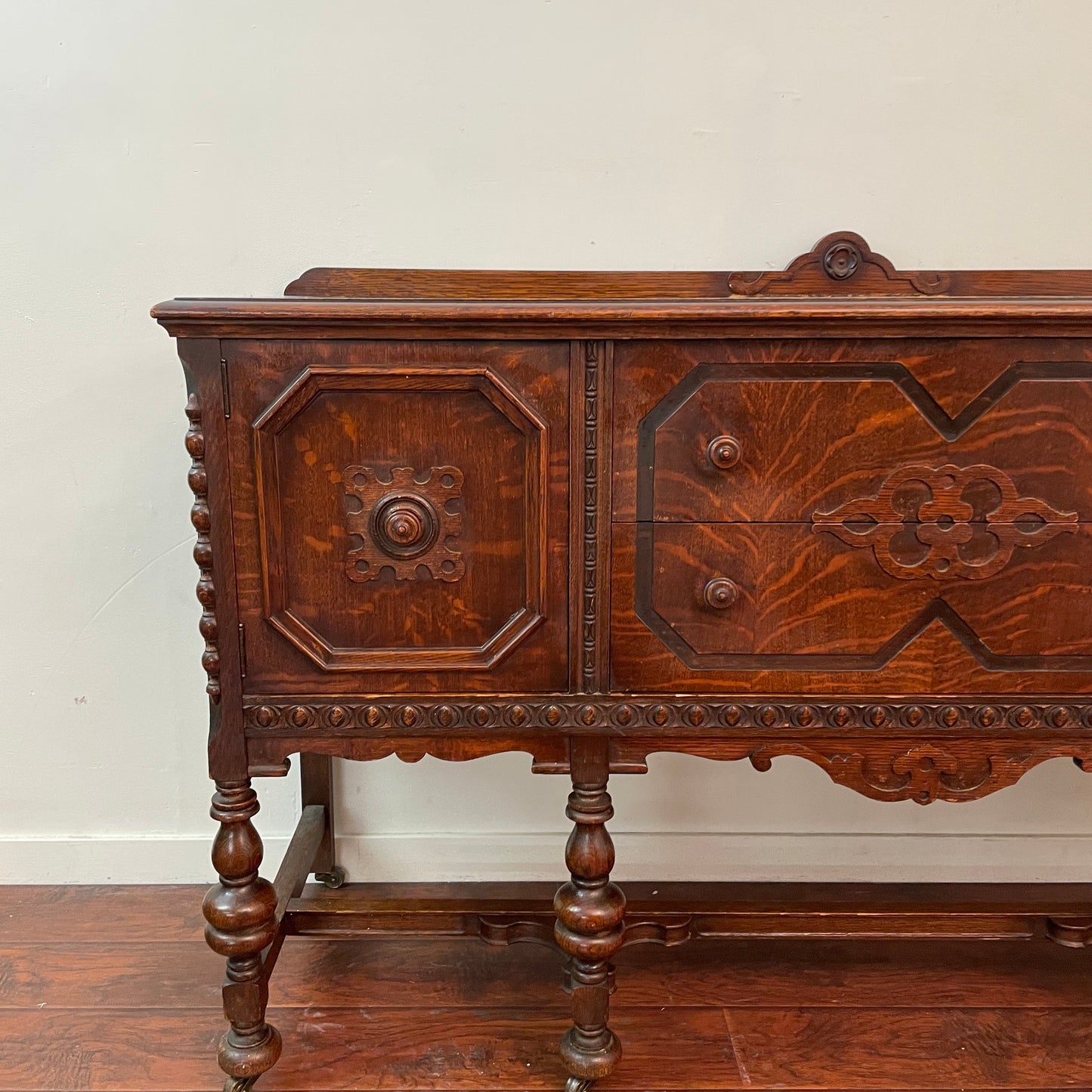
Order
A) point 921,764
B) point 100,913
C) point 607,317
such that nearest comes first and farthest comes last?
point 607,317 < point 921,764 < point 100,913

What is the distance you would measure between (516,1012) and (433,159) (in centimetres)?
156

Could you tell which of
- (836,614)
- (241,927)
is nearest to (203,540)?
(241,927)

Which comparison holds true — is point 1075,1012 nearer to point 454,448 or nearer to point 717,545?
point 717,545

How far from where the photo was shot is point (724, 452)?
1188 mm

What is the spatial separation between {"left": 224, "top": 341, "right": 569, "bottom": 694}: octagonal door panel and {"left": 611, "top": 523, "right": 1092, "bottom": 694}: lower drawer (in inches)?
5.1

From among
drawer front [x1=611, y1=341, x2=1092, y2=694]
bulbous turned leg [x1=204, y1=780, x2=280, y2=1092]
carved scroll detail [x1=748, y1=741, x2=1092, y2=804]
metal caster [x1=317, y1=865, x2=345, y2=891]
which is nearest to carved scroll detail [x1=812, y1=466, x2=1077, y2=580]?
drawer front [x1=611, y1=341, x2=1092, y2=694]

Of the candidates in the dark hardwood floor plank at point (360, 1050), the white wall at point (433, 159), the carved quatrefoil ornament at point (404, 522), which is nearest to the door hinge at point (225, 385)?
the carved quatrefoil ornament at point (404, 522)

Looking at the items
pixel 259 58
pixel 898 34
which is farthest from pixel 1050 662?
pixel 259 58

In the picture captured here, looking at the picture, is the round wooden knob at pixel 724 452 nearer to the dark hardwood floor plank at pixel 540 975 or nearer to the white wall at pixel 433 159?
the white wall at pixel 433 159

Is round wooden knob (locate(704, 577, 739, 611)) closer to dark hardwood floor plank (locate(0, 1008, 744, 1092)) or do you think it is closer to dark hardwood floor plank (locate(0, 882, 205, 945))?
dark hardwood floor plank (locate(0, 1008, 744, 1092))

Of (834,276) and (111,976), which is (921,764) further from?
(111,976)

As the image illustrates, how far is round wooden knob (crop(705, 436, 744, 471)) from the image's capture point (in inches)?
46.8

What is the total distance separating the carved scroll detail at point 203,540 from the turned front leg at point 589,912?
0.52m

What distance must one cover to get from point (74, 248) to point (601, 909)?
1.54 m
